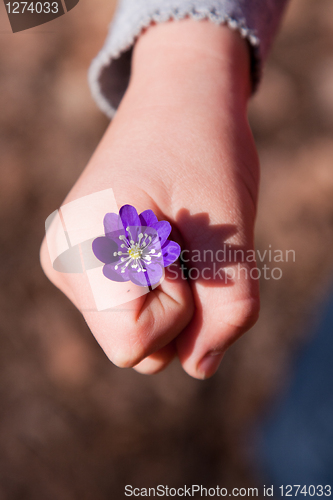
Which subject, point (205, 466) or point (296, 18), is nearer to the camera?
point (205, 466)

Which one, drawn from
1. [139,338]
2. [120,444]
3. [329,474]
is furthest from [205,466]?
[139,338]

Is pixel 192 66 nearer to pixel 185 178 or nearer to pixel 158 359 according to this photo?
pixel 185 178

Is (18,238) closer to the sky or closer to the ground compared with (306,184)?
closer to the sky

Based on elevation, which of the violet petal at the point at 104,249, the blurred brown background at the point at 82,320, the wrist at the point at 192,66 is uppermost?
the wrist at the point at 192,66

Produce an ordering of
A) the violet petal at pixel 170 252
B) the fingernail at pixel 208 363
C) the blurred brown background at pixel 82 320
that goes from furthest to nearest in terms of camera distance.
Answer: the blurred brown background at pixel 82 320 < the fingernail at pixel 208 363 < the violet petal at pixel 170 252

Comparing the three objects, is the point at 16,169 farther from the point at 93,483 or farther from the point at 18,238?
the point at 93,483

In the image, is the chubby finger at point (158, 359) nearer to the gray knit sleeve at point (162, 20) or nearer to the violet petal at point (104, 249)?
the violet petal at point (104, 249)

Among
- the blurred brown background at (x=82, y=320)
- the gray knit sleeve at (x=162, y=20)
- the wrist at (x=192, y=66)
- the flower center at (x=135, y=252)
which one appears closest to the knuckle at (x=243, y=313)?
the flower center at (x=135, y=252)
